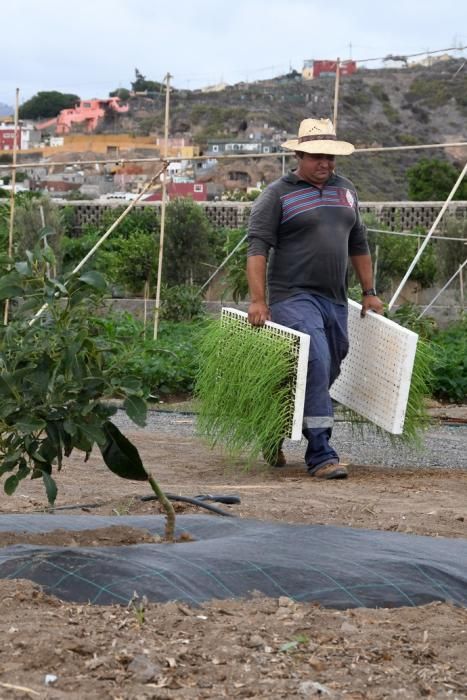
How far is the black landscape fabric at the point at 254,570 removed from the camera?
3.27 metres

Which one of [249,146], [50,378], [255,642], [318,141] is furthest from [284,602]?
[249,146]

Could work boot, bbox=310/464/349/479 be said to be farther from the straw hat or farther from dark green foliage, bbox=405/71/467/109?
dark green foliage, bbox=405/71/467/109

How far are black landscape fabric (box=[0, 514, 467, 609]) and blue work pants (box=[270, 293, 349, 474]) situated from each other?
6.59 ft

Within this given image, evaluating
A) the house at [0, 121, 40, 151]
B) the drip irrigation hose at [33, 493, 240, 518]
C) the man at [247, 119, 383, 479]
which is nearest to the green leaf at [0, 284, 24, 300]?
the drip irrigation hose at [33, 493, 240, 518]

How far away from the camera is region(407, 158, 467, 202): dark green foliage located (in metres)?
39.0

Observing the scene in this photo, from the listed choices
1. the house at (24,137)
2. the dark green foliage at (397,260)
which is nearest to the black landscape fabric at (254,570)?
the dark green foliage at (397,260)

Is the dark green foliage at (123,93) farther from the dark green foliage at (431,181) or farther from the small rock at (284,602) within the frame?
the small rock at (284,602)

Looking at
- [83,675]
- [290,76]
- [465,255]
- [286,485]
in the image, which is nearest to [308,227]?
[286,485]

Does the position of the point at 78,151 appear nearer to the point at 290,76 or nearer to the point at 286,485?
the point at 290,76

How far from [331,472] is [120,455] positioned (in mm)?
2296

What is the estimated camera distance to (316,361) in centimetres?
596

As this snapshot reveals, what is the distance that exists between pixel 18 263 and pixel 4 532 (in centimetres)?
101

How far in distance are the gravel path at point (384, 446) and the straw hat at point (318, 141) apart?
1.50 meters

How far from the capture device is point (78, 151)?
218 feet
